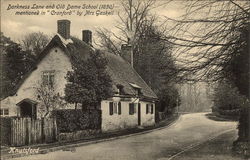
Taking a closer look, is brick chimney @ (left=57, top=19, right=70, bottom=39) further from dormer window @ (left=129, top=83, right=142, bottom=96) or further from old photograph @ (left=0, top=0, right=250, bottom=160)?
dormer window @ (left=129, top=83, right=142, bottom=96)

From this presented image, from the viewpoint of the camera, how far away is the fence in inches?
613

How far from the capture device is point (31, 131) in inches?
644

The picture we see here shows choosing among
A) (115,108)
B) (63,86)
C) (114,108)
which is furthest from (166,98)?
(63,86)

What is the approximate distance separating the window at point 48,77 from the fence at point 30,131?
810 centimetres

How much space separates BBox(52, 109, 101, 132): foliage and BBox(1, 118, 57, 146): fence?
0.88m

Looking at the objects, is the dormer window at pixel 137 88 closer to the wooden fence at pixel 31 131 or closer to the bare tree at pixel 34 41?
the bare tree at pixel 34 41

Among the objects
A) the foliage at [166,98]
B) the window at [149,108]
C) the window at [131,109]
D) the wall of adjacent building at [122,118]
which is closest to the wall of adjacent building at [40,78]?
the wall of adjacent building at [122,118]

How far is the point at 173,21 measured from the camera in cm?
1166

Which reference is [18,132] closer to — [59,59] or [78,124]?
[78,124]

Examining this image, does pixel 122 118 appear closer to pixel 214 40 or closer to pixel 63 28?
pixel 63 28

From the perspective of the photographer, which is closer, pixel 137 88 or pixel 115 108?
pixel 115 108

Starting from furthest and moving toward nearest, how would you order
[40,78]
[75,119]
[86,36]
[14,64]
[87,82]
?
1. [14,64]
2. [86,36]
3. [40,78]
4. [87,82]
5. [75,119]

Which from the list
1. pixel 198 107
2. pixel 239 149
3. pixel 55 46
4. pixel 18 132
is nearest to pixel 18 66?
pixel 55 46

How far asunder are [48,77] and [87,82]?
5.43 meters
